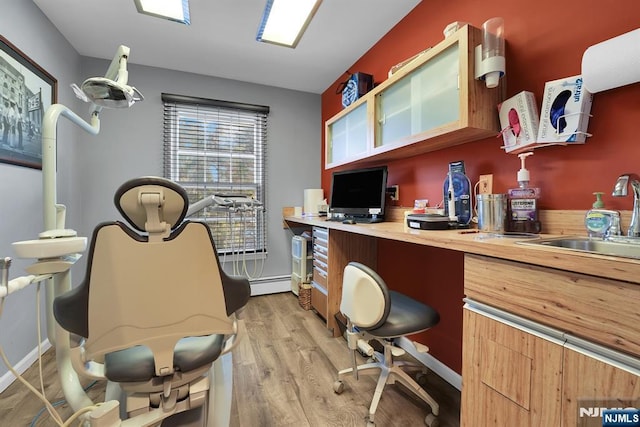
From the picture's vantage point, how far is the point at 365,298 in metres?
1.26

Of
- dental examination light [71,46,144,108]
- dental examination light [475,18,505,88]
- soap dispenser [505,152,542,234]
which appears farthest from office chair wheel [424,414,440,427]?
dental examination light [71,46,144,108]

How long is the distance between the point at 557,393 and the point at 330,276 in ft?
5.24

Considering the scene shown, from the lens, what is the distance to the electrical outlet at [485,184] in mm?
1434

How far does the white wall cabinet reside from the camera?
51.0 inches

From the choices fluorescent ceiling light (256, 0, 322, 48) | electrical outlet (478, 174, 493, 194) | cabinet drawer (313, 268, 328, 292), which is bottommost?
cabinet drawer (313, 268, 328, 292)

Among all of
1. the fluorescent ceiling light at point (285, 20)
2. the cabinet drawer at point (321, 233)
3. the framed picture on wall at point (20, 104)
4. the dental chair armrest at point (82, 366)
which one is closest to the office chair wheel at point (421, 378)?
the cabinet drawer at point (321, 233)

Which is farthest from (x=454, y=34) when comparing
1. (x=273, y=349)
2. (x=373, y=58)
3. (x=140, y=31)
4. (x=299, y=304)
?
(x=299, y=304)

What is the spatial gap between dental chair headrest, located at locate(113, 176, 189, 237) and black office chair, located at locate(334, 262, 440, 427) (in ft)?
2.69

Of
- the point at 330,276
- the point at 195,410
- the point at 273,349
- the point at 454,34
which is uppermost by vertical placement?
the point at 454,34

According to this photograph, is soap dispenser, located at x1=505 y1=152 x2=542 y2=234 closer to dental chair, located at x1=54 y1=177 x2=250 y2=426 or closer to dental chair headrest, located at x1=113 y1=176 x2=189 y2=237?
dental chair, located at x1=54 y1=177 x2=250 y2=426

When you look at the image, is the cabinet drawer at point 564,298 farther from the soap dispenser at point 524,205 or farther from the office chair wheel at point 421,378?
the office chair wheel at point 421,378

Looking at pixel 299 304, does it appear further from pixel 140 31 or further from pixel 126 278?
pixel 140 31

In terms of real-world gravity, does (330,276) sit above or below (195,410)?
above

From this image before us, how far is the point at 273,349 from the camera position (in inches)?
80.6
